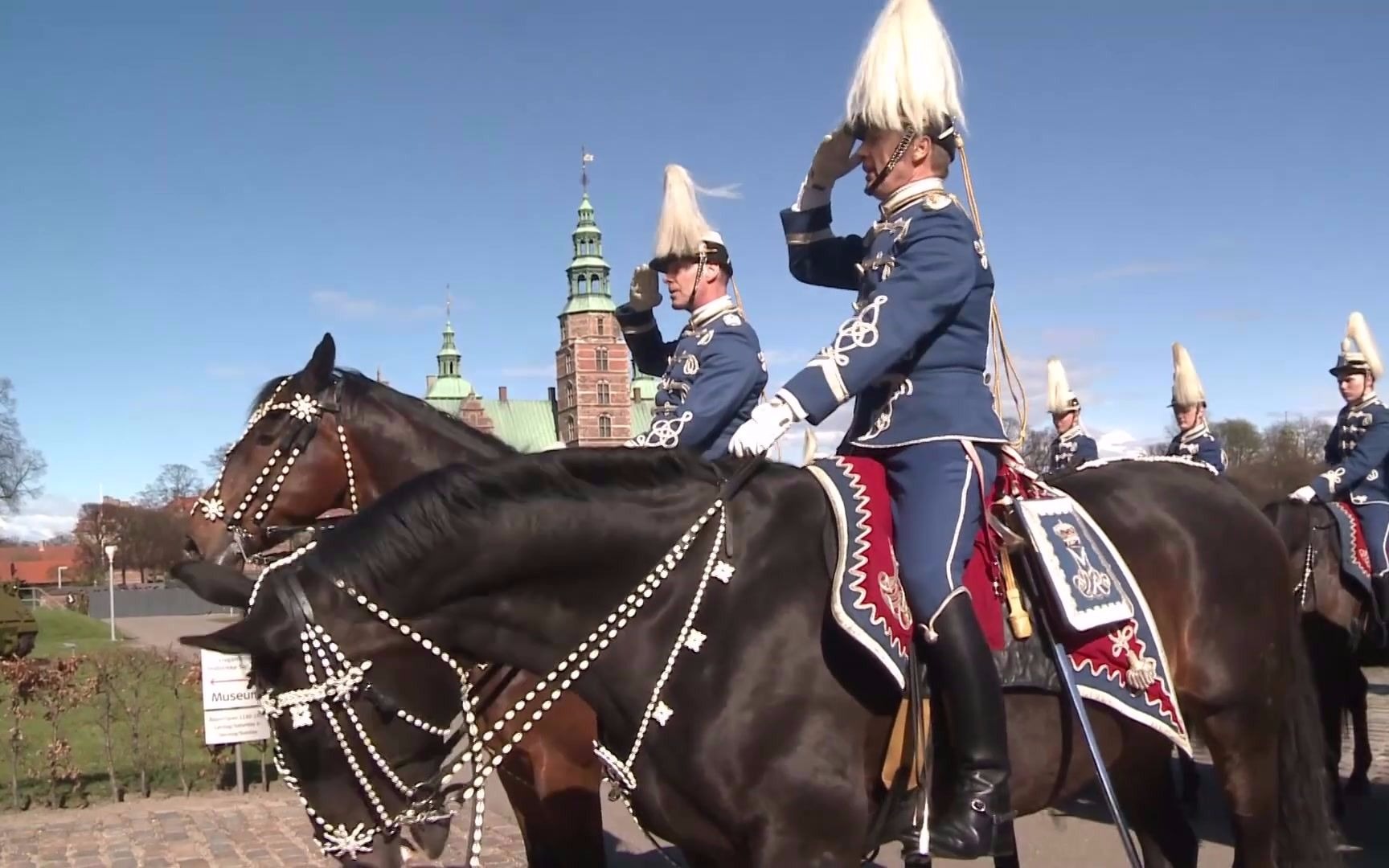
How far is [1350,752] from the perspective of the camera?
1034cm

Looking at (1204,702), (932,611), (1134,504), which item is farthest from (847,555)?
(1204,702)

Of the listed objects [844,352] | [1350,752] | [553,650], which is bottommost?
[1350,752]

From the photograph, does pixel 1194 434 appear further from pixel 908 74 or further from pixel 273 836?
pixel 273 836

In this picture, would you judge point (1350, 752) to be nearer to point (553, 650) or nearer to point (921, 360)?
point (921, 360)

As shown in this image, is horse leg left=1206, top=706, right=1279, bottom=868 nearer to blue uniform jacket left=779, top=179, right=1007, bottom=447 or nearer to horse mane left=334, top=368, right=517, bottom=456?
blue uniform jacket left=779, top=179, right=1007, bottom=447

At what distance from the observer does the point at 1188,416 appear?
1041cm

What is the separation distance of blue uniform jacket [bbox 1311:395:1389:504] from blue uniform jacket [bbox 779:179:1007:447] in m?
5.95

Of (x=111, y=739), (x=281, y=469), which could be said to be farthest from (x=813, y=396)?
(x=111, y=739)

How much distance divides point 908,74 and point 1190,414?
7.89 m

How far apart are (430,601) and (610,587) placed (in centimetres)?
55

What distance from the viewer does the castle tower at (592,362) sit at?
280 ft

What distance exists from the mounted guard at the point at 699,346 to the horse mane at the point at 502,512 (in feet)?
6.33

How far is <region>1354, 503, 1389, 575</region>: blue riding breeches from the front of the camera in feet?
27.3

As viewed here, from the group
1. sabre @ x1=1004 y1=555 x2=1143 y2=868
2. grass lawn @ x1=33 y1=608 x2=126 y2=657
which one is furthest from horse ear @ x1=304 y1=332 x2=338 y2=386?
grass lawn @ x1=33 y1=608 x2=126 y2=657
